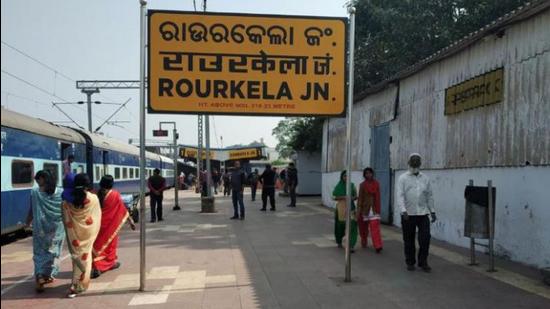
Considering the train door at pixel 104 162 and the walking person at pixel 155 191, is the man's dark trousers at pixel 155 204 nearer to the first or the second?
the walking person at pixel 155 191

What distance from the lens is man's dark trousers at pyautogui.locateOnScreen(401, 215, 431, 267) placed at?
7.97 m

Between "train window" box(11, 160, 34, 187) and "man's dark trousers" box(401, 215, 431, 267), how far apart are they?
26.6 ft

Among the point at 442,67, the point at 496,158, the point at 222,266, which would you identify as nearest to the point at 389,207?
the point at 442,67

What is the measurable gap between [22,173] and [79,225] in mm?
6011

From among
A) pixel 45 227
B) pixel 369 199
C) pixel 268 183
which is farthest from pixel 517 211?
pixel 268 183

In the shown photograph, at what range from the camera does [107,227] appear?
26.1ft

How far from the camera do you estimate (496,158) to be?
9016 mm

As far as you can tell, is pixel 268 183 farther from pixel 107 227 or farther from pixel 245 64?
pixel 245 64

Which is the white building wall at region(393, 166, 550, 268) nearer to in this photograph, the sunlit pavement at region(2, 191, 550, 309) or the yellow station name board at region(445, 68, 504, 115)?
the sunlit pavement at region(2, 191, 550, 309)

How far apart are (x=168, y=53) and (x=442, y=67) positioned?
6.43 m

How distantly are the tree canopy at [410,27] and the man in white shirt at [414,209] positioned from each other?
1427 centimetres

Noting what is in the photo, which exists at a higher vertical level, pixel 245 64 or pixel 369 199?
pixel 245 64

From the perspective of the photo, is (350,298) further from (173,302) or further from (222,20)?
(222,20)

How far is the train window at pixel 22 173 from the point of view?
37.9 feet
